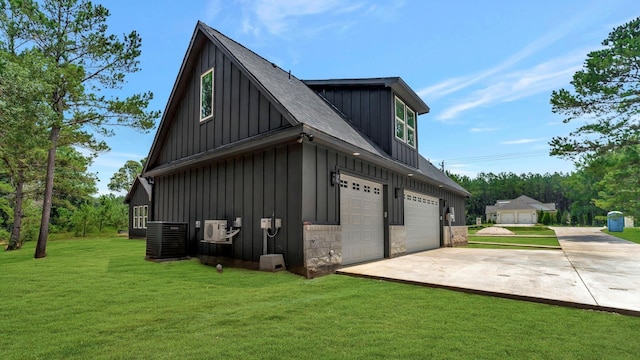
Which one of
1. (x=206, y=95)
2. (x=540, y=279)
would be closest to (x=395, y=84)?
(x=206, y=95)

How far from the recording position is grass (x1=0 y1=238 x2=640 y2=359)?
9.00ft

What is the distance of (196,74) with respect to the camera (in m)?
9.73

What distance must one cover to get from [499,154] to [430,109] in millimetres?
50694

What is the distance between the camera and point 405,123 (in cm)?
1125

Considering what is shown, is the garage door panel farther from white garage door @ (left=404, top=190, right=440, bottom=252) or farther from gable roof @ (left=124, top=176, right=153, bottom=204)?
gable roof @ (left=124, top=176, right=153, bottom=204)

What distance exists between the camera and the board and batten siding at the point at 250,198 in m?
6.28

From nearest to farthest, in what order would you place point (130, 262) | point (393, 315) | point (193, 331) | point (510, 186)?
1. point (193, 331)
2. point (393, 315)
3. point (130, 262)
4. point (510, 186)

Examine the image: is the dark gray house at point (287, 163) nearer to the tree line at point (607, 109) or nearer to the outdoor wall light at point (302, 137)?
the outdoor wall light at point (302, 137)

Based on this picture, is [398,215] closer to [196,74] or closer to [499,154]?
[196,74]

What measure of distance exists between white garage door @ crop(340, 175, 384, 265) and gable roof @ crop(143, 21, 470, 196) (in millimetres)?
741

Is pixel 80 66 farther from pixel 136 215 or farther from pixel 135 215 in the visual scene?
pixel 135 215

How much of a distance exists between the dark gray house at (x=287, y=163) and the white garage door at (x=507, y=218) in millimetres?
48545

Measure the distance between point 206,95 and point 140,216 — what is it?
13.9 m

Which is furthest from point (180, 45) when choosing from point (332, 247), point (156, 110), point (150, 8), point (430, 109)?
point (430, 109)
